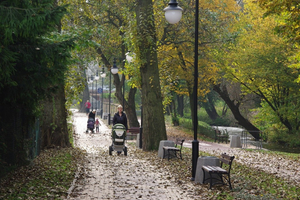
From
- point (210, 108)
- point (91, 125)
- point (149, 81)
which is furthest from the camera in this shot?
point (210, 108)

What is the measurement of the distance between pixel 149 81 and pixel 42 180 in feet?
31.7

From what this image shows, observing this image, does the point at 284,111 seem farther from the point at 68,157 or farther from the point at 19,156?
the point at 19,156

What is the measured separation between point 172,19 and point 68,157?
5853 millimetres

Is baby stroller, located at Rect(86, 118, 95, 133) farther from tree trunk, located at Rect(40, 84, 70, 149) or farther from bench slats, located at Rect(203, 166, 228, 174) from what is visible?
bench slats, located at Rect(203, 166, 228, 174)

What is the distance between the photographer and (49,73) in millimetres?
9617

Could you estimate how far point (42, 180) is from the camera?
34.4ft

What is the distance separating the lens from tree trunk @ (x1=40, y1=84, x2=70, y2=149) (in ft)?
57.2

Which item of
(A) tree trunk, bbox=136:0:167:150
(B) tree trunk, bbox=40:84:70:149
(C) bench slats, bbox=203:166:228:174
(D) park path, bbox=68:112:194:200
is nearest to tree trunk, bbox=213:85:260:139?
(A) tree trunk, bbox=136:0:167:150

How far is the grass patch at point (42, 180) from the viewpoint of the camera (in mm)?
8945

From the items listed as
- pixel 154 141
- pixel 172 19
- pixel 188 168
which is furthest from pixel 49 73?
pixel 154 141

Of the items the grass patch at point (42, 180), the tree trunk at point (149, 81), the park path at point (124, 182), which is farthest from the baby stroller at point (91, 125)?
the grass patch at point (42, 180)

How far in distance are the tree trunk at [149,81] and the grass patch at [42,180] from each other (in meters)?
5.36

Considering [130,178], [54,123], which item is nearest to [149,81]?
[54,123]

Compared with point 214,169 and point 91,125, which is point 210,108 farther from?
point 214,169
